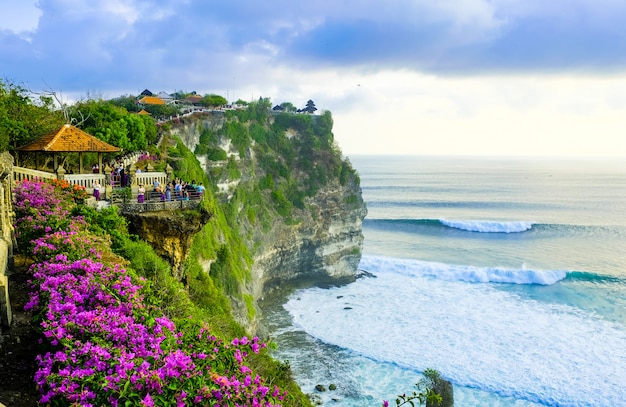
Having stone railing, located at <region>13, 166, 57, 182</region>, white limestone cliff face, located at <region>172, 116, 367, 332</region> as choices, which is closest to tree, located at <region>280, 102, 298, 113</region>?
white limestone cliff face, located at <region>172, 116, 367, 332</region>

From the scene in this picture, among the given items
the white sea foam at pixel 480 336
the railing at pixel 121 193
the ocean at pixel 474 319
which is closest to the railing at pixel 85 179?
the railing at pixel 121 193

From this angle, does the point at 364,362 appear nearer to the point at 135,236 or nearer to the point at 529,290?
the point at 135,236

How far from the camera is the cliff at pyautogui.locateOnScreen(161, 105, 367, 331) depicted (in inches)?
1609

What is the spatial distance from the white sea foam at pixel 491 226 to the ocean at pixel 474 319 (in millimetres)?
237

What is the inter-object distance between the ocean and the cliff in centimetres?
320

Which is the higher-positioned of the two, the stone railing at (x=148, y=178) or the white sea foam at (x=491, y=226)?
the stone railing at (x=148, y=178)

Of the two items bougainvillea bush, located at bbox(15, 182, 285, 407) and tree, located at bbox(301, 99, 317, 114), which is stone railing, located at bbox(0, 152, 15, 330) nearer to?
bougainvillea bush, located at bbox(15, 182, 285, 407)

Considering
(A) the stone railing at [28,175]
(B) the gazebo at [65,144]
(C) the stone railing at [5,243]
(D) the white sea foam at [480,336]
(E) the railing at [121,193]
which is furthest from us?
(D) the white sea foam at [480,336]

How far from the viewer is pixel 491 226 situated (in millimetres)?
68250

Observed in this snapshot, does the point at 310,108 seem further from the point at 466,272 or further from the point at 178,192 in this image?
the point at 178,192

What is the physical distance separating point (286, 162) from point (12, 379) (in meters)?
42.5

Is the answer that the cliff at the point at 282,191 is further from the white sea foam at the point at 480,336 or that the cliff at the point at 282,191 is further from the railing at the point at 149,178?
the railing at the point at 149,178

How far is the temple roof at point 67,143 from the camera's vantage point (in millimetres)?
19062

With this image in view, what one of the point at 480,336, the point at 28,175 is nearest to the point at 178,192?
the point at 28,175
